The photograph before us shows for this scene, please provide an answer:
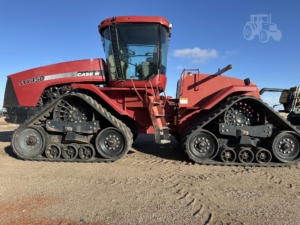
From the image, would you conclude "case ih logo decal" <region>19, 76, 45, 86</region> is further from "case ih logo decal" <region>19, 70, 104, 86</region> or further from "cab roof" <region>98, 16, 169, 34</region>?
"cab roof" <region>98, 16, 169, 34</region>

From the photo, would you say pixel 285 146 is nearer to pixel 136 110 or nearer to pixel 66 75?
pixel 136 110

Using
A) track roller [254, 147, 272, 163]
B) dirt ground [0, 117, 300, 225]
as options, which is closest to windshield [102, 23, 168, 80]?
dirt ground [0, 117, 300, 225]

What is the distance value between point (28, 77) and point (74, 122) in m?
2.03

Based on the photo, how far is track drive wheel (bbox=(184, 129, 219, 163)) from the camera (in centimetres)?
541

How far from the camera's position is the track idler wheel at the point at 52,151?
567 cm

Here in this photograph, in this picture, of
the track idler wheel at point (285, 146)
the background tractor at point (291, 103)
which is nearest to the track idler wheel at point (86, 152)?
the track idler wheel at point (285, 146)

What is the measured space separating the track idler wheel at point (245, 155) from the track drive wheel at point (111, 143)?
270cm

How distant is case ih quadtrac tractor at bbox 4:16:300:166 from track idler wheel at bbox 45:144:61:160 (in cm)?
2

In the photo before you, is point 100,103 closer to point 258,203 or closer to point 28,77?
point 28,77

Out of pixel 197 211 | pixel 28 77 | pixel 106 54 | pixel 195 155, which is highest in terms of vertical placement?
pixel 106 54

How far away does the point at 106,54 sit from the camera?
20.7ft

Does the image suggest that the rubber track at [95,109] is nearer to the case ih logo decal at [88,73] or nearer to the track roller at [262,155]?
the case ih logo decal at [88,73]

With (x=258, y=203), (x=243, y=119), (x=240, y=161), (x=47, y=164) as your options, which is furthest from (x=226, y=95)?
(x=47, y=164)

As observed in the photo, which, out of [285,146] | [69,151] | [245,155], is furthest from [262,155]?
[69,151]
